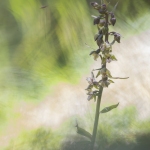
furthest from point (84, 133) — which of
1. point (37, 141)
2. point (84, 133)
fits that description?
point (37, 141)

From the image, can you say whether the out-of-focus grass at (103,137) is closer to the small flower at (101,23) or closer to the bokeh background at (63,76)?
the bokeh background at (63,76)

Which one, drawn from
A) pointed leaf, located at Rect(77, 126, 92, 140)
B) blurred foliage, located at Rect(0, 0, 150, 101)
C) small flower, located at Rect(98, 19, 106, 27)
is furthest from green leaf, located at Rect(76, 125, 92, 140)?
small flower, located at Rect(98, 19, 106, 27)

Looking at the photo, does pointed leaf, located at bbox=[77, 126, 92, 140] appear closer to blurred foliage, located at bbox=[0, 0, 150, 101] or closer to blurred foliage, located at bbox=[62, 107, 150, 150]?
blurred foliage, located at bbox=[62, 107, 150, 150]

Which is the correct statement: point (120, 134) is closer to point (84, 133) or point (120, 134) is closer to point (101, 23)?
point (84, 133)

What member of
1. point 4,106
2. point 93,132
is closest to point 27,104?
point 4,106

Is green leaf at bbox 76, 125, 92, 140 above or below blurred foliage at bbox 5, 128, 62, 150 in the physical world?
above

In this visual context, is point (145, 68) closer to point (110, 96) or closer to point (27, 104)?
point (110, 96)

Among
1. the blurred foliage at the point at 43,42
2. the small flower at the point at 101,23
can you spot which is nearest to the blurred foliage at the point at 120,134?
the blurred foliage at the point at 43,42

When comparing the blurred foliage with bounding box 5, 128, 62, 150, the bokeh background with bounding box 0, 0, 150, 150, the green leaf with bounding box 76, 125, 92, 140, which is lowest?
the blurred foliage with bounding box 5, 128, 62, 150
